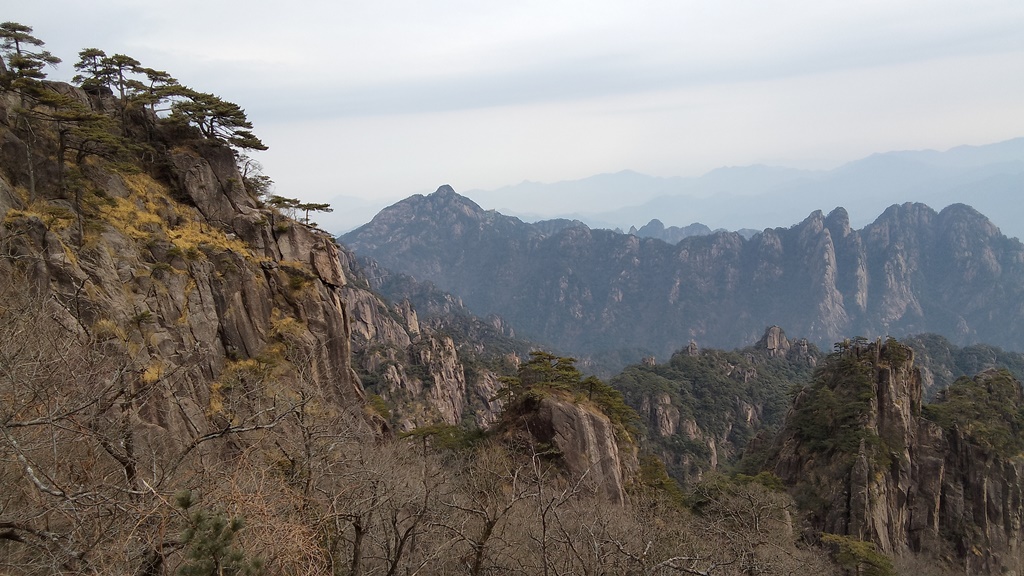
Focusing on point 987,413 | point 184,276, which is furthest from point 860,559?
point 184,276

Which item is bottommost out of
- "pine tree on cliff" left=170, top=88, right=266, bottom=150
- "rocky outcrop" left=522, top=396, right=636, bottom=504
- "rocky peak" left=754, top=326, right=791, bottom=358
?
"rocky peak" left=754, top=326, right=791, bottom=358

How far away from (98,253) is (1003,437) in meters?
62.8

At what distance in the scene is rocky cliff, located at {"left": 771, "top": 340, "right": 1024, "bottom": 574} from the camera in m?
39.6

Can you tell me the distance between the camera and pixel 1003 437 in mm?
45062

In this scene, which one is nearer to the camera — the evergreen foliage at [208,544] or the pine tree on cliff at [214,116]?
the evergreen foliage at [208,544]

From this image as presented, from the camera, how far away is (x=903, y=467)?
4166 cm

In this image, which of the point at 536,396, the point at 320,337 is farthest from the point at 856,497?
the point at 320,337

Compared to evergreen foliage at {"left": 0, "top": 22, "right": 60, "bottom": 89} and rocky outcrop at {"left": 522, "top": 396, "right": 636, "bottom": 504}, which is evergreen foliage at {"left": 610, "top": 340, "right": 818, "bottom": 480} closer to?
rocky outcrop at {"left": 522, "top": 396, "right": 636, "bottom": 504}

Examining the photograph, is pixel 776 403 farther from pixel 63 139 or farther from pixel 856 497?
pixel 63 139

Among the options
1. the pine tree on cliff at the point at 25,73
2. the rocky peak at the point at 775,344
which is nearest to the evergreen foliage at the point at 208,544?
the pine tree on cliff at the point at 25,73

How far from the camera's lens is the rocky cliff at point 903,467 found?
39.6 meters

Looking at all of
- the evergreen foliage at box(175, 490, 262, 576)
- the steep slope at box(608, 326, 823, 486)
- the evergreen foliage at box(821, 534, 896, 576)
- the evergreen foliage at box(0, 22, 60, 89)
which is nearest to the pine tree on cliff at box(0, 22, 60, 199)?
the evergreen foliage at box(0, 22, 60, 89)

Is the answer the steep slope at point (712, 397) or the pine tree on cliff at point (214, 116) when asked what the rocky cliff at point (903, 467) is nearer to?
the steep slope at point (712, 397)

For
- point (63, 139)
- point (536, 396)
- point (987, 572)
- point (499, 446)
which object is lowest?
point (987, 572)
